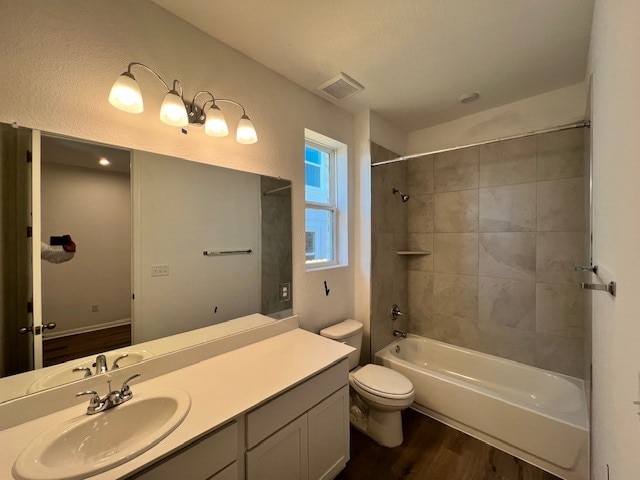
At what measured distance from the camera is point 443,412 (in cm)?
197

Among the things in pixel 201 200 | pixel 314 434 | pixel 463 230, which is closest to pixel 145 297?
pixel 201 200

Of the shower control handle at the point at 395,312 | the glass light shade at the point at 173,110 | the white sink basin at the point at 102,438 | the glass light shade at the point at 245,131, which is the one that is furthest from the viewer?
the shower control handle at the point at 395,312

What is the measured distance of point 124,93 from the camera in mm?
1050

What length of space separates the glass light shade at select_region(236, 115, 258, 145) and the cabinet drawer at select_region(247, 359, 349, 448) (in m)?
1.34

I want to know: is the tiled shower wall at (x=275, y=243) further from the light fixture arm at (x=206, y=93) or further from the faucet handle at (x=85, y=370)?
the faucet handle at (x=85, y=370)

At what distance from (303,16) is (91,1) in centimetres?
93

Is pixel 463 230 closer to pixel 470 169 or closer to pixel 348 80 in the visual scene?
pixel 470 169

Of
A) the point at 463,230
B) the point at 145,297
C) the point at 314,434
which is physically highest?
the point at 463,230

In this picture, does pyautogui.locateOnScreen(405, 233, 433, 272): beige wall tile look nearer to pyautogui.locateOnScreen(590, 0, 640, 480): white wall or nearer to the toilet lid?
the toilet lid

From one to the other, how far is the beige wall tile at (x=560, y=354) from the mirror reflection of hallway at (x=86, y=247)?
2.88 meters

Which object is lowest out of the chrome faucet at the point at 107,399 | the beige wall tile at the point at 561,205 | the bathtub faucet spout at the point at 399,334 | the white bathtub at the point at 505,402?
the white bathtub at the point at 505,402

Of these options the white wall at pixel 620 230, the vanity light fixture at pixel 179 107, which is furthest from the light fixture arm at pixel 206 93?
the white wall at pixel 620 230

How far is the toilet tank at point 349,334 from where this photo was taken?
1962 mm

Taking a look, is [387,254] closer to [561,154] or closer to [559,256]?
[559,256]
